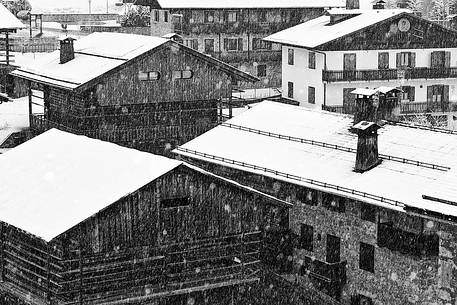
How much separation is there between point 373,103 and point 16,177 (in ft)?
45.3

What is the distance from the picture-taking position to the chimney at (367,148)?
33.6m

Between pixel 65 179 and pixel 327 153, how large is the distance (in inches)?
420

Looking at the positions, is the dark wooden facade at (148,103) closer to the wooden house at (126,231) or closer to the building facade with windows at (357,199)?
the building facade with windows at (357,199)

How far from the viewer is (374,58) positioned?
225ft

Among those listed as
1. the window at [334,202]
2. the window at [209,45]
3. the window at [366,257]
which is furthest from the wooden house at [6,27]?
the window at [366,257]

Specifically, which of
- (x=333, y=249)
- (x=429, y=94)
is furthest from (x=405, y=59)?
(x=333, y=249)

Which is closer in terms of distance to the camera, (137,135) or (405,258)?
(405,258)

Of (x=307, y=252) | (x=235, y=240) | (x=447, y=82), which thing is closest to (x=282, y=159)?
(x=307, y=252)

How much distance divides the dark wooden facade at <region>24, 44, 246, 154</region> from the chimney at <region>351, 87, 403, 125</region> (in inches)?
550

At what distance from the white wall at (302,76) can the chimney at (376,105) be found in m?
28.2

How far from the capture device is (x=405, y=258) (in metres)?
31.3

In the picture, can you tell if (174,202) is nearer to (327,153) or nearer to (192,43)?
(327,153)

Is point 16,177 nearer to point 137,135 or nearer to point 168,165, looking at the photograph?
point 168,165

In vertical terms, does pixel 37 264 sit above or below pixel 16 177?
below
